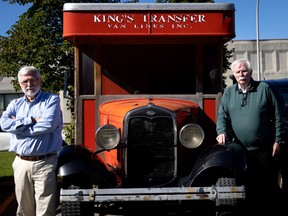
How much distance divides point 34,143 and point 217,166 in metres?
1.69

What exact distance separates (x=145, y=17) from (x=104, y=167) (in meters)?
1.91

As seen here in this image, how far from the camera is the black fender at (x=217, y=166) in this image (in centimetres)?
443

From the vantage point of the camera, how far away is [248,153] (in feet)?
16.3

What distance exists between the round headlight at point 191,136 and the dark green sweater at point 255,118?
0.35 meters

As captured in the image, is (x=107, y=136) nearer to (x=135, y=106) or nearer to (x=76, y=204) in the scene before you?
(x=135, y=106)

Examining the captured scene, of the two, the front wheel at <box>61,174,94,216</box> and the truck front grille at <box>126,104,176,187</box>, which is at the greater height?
the truck front grille at <box>126,104,176,187</box>

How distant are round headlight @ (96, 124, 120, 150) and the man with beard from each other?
0.49 meters

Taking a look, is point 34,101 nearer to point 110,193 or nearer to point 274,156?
point 110,193

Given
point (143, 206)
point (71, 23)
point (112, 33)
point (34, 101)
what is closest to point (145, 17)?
point (112, 33)

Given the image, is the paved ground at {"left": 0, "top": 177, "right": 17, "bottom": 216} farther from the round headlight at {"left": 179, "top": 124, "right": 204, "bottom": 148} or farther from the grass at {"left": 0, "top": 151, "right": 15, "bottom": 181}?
the round headlight at {"left": 179, "top": 124, "right": 204, "bottom": 148}

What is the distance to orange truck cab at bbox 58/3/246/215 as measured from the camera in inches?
176

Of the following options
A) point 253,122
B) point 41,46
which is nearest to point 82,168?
point 253,122

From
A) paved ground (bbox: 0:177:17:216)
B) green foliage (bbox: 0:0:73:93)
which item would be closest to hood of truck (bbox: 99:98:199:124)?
paved ground (bbox: 0:177:17:216)

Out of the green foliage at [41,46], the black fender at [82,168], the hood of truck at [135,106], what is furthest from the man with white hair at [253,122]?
the green foliage at [41,46]
